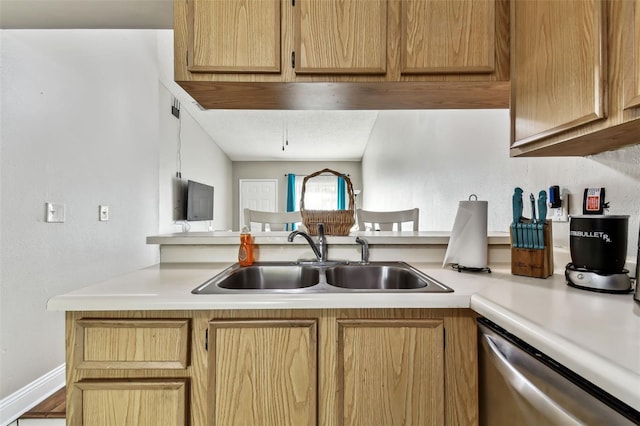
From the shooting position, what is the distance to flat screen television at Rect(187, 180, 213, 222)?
440 centimetres

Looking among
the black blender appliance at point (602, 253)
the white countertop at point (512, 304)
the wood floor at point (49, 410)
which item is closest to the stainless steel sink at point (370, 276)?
the white countertop at point (512, 304)

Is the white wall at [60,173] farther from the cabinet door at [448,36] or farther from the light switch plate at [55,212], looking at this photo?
the cabinet door at [448,36]

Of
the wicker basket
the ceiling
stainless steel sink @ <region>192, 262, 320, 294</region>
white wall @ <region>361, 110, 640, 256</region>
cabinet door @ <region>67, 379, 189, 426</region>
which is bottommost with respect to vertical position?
cabinet door @ <region>67, 379, 189, 426</region>

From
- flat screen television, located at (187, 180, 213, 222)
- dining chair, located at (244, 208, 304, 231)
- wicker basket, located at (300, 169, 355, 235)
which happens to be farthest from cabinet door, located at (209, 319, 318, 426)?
flat screen television, located at (187, 180, 213, 222)

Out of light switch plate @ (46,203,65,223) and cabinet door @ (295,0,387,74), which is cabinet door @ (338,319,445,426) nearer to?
cabinet door @ (295,0,387,74)

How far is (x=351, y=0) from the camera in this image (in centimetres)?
122

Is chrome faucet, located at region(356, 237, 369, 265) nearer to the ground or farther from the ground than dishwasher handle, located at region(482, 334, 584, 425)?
farther from the ground

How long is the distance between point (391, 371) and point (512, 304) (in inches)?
14.4

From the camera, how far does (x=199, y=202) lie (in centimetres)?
480

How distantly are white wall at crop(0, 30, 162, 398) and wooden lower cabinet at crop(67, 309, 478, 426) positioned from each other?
128cm

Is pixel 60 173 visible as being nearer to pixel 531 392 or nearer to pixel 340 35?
pixel 340 35

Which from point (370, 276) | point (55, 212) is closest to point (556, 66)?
point (370, 276)

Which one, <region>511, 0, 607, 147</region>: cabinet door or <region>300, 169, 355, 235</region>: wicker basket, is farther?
<region>300, 169, 355, 235</region>: wicker basket

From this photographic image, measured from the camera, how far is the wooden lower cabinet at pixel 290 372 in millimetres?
904
